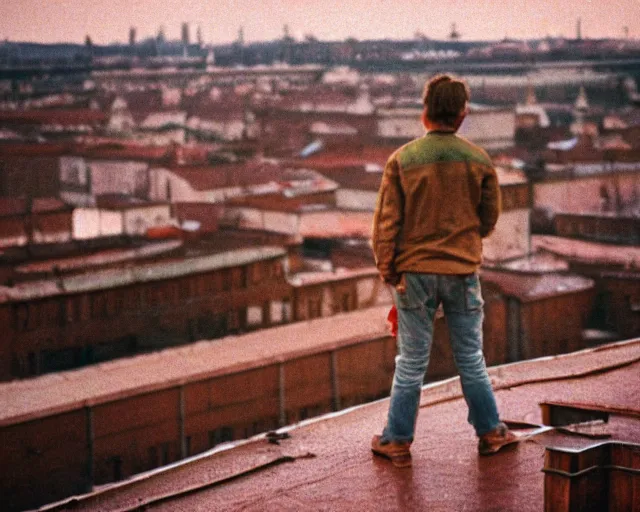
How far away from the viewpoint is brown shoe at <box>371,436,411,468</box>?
106 inches

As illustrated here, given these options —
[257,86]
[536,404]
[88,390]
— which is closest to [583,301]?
[88,390]

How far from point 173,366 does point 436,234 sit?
589 centimetres

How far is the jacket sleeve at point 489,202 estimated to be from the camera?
2.61m

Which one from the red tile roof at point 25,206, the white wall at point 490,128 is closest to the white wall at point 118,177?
the red tile roof at point 25,206

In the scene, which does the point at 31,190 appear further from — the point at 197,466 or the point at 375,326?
the point at 197,466

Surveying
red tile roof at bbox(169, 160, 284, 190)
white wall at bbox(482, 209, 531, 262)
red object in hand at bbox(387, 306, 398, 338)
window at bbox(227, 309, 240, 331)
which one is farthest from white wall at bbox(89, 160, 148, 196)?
red object in hand at bbox(387, 306, 398, 338)

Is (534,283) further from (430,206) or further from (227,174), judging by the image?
(430,206)

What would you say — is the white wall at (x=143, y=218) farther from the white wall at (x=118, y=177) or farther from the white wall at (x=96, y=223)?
the white wall at (x=118, y=177)

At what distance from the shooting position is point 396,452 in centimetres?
271

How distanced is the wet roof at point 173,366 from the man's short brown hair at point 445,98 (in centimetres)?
477

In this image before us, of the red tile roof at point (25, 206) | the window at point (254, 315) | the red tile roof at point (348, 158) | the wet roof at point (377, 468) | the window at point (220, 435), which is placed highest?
the wet roof at point (377, 468)

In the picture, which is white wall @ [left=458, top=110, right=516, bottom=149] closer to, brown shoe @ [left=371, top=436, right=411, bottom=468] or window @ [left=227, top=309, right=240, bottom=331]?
window @ [left=227, top=309, right=240, bottom=331]

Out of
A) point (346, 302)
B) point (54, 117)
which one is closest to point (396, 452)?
point (346, 302)

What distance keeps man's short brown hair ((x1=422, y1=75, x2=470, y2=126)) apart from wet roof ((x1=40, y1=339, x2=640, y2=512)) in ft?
2.69
